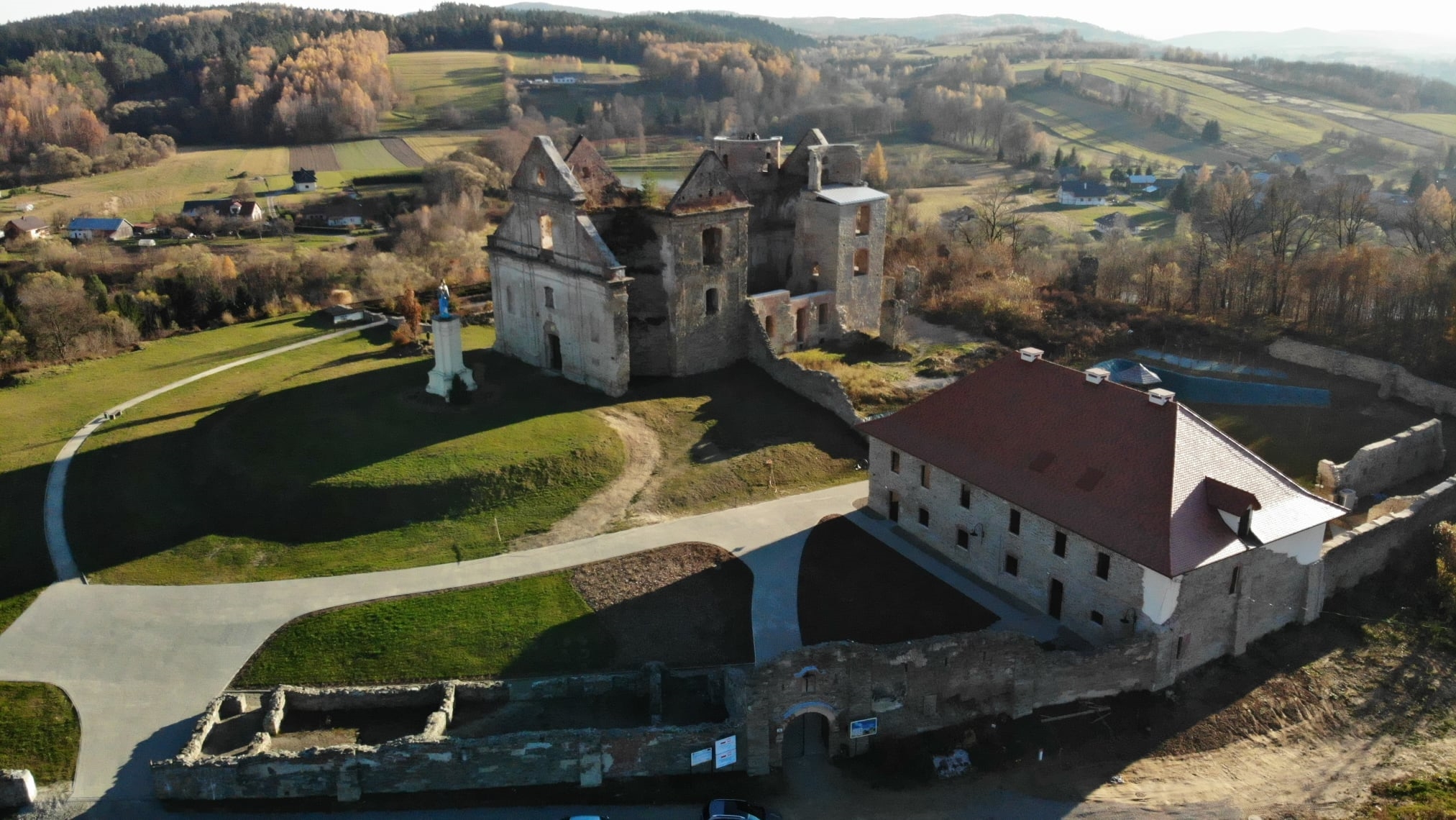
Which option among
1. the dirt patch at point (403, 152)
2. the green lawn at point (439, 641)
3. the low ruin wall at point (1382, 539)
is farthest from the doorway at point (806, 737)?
the dirt patch at point (403, 152)

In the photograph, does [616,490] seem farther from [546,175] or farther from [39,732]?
[39,732]

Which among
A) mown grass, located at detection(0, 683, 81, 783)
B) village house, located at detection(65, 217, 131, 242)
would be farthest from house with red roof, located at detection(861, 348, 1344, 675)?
village house, located at detection(65, 217, 131, 242)

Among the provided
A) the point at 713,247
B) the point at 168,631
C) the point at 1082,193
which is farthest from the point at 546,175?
the point at 1082,193

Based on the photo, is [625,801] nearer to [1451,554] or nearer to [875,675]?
[875,675]

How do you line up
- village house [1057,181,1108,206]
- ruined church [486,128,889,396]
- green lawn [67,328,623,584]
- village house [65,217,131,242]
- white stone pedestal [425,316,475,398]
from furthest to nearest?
1. village house [1057,181,1108,206]
2. village house [65,217,131,242]
3. ruined church [486,128,889,396]
4. white stone pedestal [425,316,475,398]
5. green lawn [67,328,623,584]

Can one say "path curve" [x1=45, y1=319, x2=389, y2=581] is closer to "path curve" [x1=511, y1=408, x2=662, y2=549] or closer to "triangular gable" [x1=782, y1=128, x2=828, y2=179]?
"path curve" [x1=511, y1=408, x2=662, y2=549]

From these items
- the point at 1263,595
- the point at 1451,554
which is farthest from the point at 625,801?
the point at 1451,554
